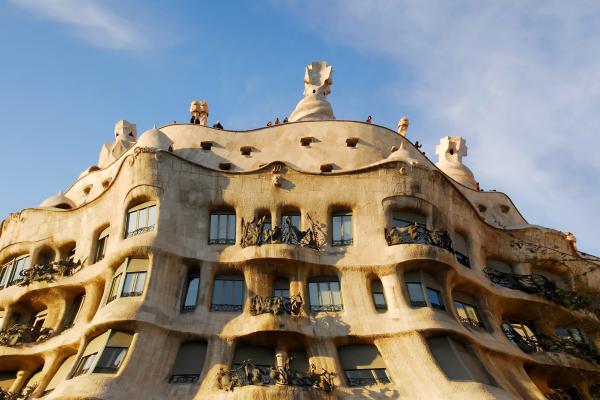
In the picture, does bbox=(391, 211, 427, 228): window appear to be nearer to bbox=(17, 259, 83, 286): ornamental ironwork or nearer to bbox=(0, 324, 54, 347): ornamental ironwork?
bbox=(17, 259, 83, 286): ornamental ironwork

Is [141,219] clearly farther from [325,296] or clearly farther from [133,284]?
[325,296]

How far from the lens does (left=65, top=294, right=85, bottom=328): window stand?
23.9 metres

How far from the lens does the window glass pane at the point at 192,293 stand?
71.2ft

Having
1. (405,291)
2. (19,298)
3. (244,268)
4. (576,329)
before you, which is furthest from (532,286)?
(19,298)

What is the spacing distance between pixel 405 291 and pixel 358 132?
759 cm

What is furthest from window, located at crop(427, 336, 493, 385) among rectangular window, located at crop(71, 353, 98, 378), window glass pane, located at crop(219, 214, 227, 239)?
rectangular window, located at crop(71, 353, 98, 378)

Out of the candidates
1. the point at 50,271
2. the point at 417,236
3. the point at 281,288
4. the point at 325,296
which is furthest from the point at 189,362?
the point at 417,236

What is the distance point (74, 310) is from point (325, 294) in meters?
9.76

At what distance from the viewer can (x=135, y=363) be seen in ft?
63.2

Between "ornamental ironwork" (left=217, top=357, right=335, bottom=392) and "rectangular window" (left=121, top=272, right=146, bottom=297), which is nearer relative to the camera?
"ornamental ironwork" (left=217, top=357, right=335, bottom=392)

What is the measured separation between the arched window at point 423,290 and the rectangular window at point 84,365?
34.4 ft

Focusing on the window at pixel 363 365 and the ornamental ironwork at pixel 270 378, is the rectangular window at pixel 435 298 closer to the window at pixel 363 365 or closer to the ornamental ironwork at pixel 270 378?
the window at pixel 363 365

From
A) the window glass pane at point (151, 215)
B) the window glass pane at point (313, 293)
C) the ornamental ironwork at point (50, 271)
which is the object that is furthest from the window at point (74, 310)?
the window glass pane at point (313, 293)

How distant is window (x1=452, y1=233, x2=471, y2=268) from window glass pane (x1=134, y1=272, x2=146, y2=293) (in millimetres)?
11425
